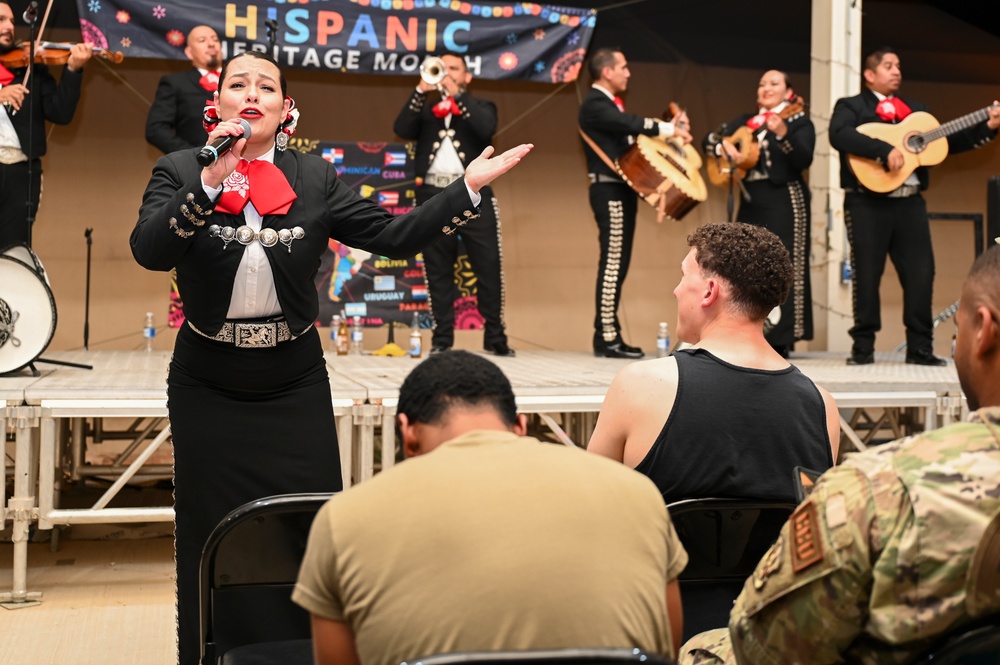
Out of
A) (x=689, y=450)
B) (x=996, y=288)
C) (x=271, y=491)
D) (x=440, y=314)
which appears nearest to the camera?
(x=996, y=288)

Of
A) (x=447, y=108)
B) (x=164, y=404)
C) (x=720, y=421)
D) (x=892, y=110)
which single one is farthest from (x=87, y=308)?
(x=720, y=421)

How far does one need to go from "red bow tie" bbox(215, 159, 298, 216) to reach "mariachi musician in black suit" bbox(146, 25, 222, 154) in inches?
159

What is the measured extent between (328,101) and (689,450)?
6.65 m

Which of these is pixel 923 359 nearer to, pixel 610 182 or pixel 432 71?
pixel 610 182

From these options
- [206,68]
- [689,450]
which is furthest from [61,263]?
[689,450]

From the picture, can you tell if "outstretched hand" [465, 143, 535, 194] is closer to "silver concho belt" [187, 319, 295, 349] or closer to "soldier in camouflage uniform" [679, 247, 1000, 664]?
"silver concho belt" [187, 319, 295, 349]

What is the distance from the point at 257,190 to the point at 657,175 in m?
4.30

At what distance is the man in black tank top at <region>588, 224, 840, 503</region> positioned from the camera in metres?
2.09

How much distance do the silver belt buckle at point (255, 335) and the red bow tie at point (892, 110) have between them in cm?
471

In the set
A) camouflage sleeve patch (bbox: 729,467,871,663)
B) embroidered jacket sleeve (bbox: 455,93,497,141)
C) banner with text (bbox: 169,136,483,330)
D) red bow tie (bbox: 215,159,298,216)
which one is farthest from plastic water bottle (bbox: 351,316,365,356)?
camouflage sleeve patch (bbox: 729,467,871,663)

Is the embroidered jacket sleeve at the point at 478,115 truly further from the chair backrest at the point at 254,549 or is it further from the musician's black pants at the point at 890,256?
the chair backrest at the point at 254,549

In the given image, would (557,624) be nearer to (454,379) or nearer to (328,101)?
(454,379)

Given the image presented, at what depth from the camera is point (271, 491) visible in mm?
2756

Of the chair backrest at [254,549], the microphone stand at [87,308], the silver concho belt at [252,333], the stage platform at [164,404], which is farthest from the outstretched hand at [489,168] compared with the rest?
the microphone stand at [87,308]
